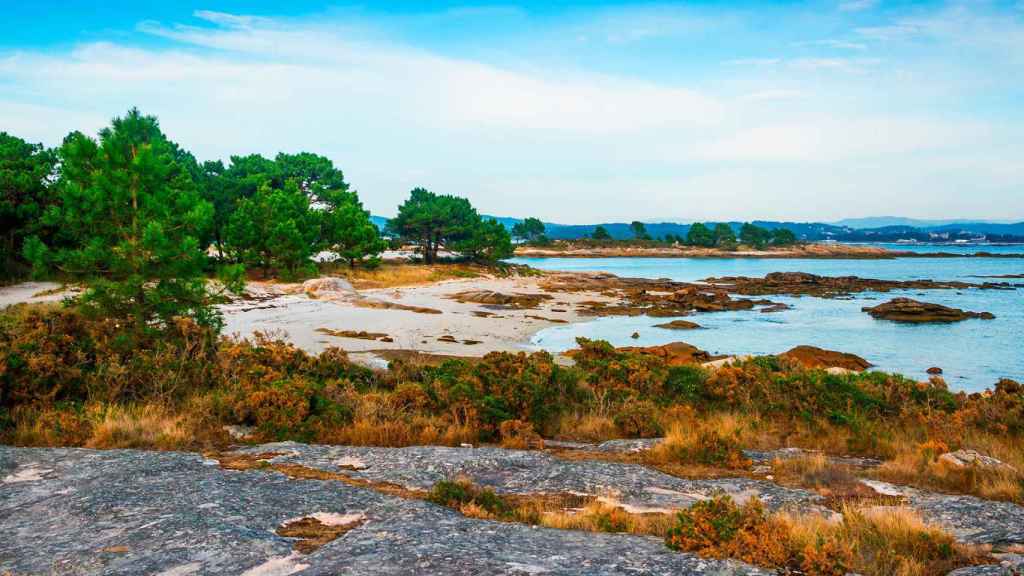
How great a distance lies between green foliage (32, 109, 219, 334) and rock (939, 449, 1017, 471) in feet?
44.7

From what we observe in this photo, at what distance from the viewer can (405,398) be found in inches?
470

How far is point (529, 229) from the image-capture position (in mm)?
177750

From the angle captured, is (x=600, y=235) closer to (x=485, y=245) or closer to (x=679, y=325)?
(x=485, y=245)

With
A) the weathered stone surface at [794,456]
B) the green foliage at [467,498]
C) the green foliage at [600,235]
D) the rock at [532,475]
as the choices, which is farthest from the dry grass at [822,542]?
the green foliage at [600,235]

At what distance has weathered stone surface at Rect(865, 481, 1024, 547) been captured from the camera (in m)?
6.38

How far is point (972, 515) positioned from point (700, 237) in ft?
544

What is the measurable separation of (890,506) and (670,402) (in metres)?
6.39

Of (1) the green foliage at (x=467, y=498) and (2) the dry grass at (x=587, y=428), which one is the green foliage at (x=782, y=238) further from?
(1) the green foliage at (x=467, y=498)

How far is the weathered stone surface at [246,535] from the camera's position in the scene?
4934 mm

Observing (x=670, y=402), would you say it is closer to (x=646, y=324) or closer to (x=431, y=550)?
(x=431, y=550)

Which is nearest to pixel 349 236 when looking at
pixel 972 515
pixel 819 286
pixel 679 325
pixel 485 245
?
pixel 485 245

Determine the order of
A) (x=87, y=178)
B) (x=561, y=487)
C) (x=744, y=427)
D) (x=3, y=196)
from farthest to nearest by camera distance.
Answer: (x=3, y=196), (x=87, y=178), (x=744, y=427), (x=561, y=487)

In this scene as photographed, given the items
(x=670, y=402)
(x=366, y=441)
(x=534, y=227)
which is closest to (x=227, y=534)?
(x=366, y=441)

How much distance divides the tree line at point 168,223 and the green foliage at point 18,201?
6cm
